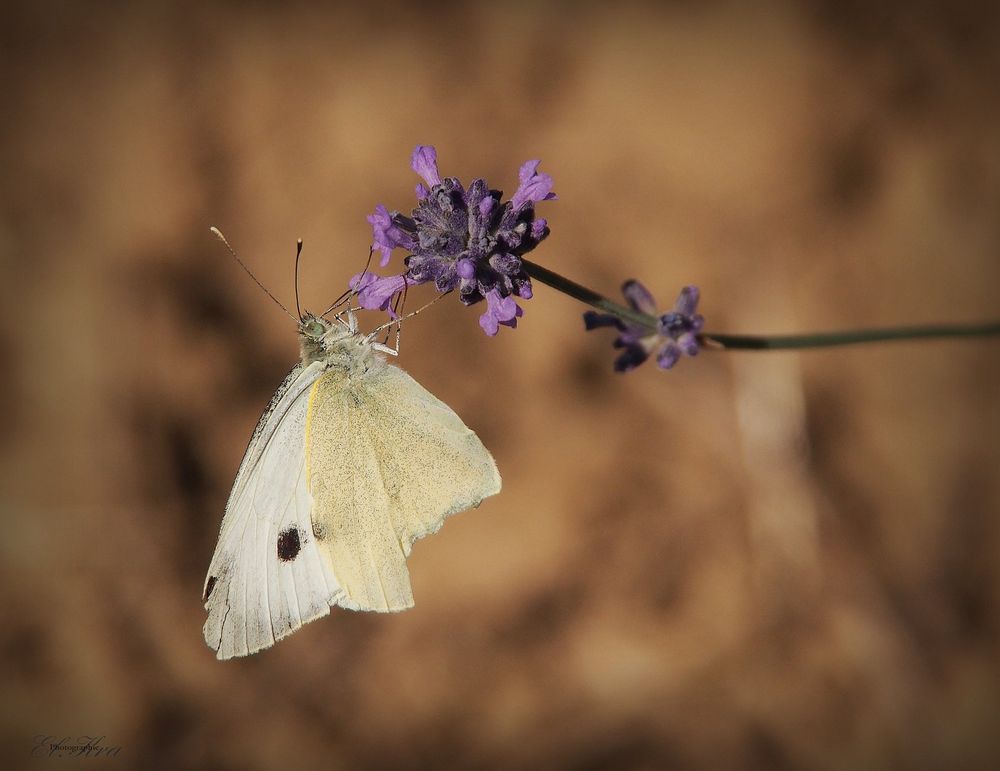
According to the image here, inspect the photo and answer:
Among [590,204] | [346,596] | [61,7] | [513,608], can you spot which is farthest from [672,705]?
[61,7]

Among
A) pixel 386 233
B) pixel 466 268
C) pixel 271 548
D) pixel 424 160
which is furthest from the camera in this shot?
pixel 271 548

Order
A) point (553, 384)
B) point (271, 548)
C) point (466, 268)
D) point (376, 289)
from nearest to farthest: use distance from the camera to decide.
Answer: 1. point (466, 268)
2. point (376, 289)
3. point (271, 548)
4. point (553, 384)

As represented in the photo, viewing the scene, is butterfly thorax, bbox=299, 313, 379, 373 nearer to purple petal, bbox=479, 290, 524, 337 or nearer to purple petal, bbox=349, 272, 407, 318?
purple petal, bbox=349, 272, 407, 318

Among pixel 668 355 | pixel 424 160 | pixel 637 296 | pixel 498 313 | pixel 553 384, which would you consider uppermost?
pixel 553 384

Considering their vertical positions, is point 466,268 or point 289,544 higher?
point 466,268

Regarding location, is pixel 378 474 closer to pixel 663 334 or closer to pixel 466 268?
pixel 466 268

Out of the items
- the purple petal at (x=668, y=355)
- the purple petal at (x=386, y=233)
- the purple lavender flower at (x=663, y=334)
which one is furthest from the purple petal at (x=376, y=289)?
the purple petal at (x=668, y=355)
